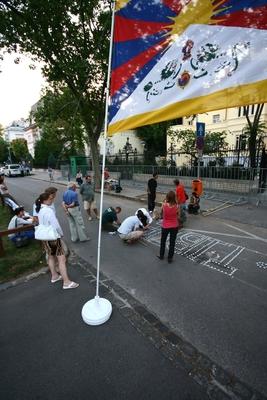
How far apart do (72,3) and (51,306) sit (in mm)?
14560

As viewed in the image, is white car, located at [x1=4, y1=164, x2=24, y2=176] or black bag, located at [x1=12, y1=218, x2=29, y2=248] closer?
black bag, located at [x1=12, y1=218, x2=29, y2=248]

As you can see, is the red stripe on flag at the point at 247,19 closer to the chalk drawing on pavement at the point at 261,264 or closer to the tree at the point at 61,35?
the chalk drawing on pavement at the point at 261,264

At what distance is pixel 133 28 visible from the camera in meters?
2.83

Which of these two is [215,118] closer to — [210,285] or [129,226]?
[129,226]

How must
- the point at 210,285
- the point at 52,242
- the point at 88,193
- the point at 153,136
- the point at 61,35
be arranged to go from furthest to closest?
the point at 153,136 < the point at 61,35 < the point at 88,193 < the point at 210,285 < the point at 52,242

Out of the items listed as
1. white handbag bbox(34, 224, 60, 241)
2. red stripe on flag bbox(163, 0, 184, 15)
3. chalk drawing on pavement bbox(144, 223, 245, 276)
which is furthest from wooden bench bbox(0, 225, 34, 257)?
red stripe on flag bbox(163, 0, 184, 15)

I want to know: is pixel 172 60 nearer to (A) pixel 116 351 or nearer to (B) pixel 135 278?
(A) pixel 116 351

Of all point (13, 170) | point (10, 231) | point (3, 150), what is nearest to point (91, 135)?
point (10, 231)

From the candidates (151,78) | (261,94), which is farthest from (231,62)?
(151,78)

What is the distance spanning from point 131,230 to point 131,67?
15.7ft

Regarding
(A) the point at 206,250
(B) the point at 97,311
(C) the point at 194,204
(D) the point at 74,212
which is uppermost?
(D) the point at 74,212

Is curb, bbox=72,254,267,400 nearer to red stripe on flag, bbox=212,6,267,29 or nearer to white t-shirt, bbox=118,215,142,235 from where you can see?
white t-shirt, bbox=118,215,142,235

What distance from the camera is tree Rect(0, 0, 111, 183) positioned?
38.8 feet

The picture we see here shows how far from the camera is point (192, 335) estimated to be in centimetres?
321
